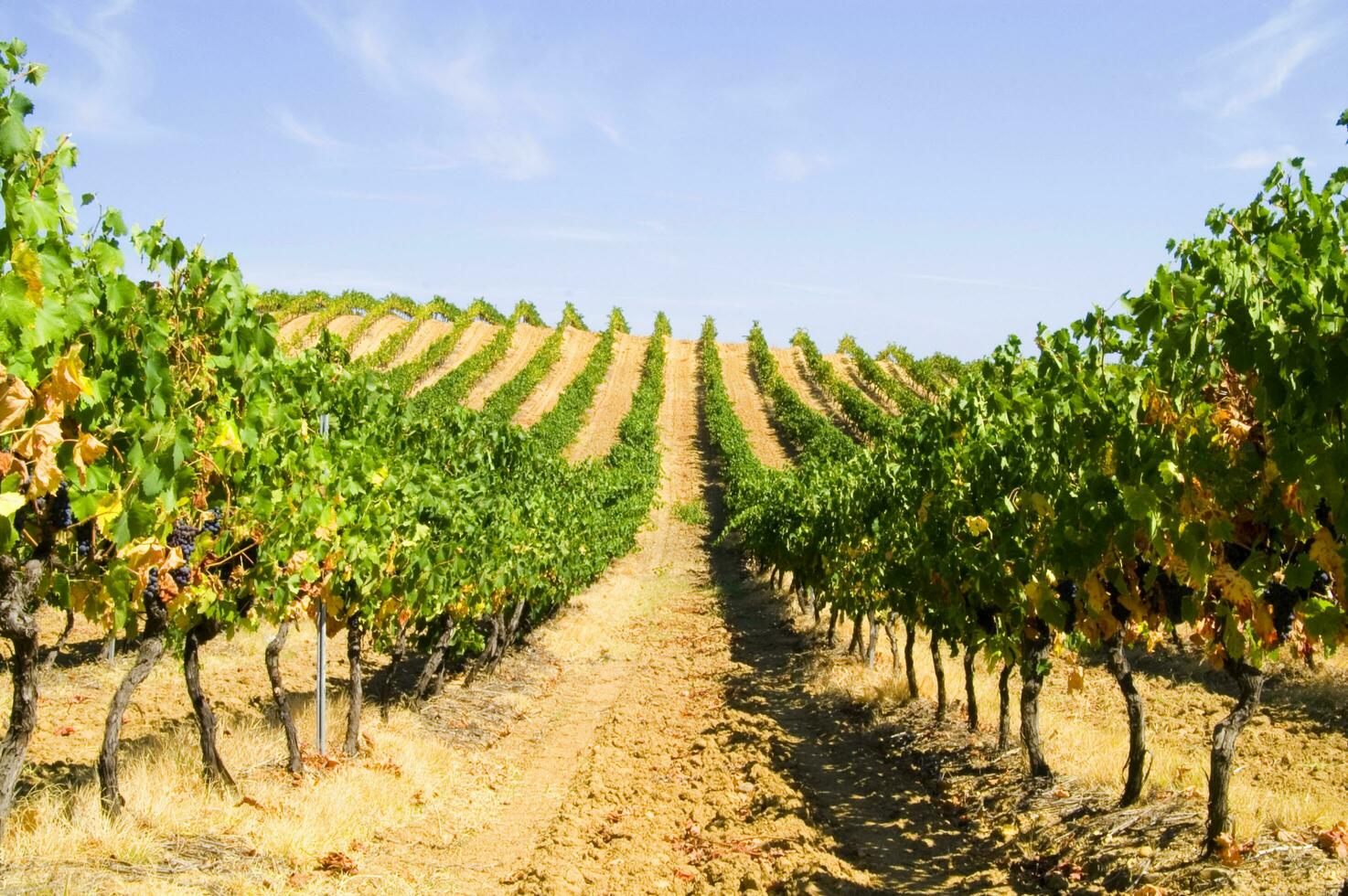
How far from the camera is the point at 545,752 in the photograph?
10.9m

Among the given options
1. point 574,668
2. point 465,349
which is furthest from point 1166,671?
point 465,349

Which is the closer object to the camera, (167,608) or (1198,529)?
(1198,529)

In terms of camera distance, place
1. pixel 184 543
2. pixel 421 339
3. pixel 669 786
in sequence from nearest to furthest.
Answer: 1. pixel 184 543
2. pixel 669 786
3. pixel 421 339

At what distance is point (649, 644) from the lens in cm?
1788

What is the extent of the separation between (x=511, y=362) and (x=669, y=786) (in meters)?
53.3

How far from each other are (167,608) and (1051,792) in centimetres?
696

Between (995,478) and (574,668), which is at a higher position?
(995,478)

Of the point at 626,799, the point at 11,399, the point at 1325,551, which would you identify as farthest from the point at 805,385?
the point at 11,399

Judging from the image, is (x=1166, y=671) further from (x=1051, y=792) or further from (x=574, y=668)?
(x=574, y=668)

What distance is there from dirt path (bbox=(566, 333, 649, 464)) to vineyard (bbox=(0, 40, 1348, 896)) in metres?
26.7

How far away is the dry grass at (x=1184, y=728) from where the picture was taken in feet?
26.0

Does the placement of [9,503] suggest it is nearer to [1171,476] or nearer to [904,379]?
[1171,476]

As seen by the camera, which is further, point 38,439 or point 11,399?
point 38,439

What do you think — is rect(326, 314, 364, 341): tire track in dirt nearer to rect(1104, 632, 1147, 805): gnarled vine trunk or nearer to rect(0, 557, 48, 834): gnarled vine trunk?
rect(0, 557, 48, 834): gnarled vine trunk
